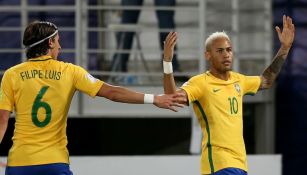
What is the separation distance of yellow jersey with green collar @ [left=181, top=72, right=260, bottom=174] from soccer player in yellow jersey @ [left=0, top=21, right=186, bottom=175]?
2.19ft

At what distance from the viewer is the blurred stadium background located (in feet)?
38.9

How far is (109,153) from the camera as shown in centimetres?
1441

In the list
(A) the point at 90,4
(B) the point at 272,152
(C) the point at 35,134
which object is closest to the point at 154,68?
(A) the point at 90,4

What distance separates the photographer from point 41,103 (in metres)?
6.73

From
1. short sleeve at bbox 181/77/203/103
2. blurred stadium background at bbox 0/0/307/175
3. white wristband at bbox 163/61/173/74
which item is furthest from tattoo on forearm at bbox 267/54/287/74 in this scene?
blurred stadium background at bbox 0/0/307/175

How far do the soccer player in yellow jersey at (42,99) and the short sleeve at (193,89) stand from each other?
1.73ft

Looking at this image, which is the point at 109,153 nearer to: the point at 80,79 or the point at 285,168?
the point at 285,168

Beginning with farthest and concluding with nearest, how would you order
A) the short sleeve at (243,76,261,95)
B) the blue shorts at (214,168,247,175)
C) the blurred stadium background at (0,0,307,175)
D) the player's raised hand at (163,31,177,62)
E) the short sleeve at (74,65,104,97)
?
the blurred stadium background at (0,0,307,175), the short sleeve at (243,76,261,95), the blue shorts at (214,168,247,175), the player's raised hand at (163,31,177,62), the short sleeve at (74,65,104,97)

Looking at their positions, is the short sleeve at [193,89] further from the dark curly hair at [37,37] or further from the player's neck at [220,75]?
the dark curly hair at [37,37]

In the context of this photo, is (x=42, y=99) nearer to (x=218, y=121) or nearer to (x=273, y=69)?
(x=218, y=121)

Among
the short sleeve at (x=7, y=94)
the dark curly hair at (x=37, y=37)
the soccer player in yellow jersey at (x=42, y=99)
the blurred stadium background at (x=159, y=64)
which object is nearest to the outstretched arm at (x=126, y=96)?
the soccer player in yellow jersey at (x=42, y=99)

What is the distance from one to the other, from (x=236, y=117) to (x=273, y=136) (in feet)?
20.4

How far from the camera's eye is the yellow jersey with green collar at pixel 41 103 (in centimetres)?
673

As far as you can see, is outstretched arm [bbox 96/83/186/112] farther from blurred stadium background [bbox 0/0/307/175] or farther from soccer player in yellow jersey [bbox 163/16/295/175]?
blurred stadium background [bbox 0/0/307/175]
